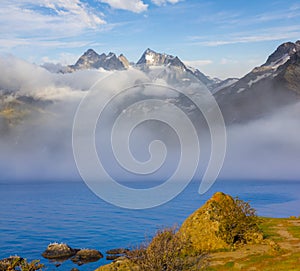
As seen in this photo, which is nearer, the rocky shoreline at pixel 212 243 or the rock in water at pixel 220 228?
the rocky shoreline at pixel 212 243

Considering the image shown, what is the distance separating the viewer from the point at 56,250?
7794 cm

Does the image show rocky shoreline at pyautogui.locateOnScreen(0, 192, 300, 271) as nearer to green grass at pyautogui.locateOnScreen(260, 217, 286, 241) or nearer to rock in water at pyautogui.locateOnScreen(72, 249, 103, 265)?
green grass at pyautogui.locateOnScreen(260, 217, 286, 241)

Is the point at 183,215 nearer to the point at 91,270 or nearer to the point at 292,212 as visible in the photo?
the point at 292,212

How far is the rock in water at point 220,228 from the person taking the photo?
136 feet

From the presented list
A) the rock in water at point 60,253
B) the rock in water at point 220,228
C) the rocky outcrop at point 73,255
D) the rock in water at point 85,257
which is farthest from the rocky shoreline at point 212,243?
the rock in water at point 60,253

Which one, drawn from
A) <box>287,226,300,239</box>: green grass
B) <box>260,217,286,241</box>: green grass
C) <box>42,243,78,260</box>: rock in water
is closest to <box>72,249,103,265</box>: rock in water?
<box>42,243,78,260</box>: rock in water

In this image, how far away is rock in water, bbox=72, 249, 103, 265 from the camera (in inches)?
2761

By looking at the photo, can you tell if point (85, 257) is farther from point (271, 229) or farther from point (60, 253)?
point (271, 229)

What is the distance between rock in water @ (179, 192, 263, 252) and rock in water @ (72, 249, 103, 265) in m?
33.9

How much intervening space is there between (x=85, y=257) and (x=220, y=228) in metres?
39.1

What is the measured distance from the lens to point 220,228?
1660 inches

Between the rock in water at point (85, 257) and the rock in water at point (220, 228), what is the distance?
33.9m

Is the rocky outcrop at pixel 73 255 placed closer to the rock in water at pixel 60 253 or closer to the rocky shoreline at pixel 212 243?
the rock in water at pixel 60 253

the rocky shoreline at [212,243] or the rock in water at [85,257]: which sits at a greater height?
the rocky shoreline at [212,243]
